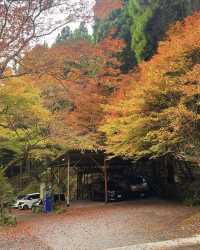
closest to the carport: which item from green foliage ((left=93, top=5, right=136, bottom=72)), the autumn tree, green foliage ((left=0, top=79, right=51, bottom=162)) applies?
the autumn tree

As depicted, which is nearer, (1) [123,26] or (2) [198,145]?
(2) [198,145]

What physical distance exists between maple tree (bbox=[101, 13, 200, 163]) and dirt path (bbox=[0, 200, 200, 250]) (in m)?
2.94

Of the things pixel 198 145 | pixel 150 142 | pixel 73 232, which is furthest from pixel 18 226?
pixel 198 145

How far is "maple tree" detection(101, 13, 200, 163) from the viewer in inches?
572

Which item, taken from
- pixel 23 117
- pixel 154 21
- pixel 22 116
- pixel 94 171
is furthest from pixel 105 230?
pixel 154 21

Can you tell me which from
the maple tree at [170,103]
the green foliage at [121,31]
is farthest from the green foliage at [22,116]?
the green foliage at [121,31]

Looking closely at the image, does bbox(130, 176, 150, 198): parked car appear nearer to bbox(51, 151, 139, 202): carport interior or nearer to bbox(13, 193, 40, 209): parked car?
bbox(51, 151, 139, 202): carport interior

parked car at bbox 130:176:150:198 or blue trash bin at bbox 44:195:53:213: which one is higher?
parked car at bbox 130:176:150:198

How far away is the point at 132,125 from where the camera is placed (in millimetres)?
16422

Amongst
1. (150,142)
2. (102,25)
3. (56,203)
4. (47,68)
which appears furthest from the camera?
(102,25)

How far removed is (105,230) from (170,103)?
19.4ft

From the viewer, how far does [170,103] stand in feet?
51.0

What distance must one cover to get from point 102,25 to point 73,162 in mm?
13259

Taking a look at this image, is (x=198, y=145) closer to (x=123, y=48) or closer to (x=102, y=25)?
(x=123, y=48)
